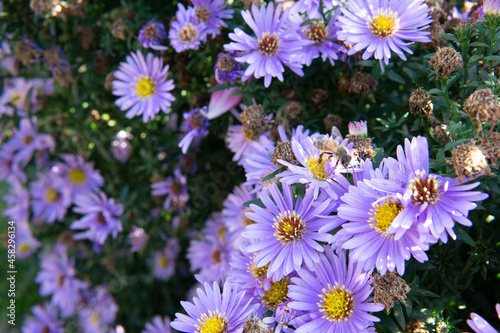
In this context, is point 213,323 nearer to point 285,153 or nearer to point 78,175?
point 285,153

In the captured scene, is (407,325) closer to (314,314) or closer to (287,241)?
(314,314)

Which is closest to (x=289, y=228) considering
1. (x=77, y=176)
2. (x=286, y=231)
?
(x=286, y=231)

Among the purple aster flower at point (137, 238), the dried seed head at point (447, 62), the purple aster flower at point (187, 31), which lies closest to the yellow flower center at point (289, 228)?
the dried seed head at point (447, 62)

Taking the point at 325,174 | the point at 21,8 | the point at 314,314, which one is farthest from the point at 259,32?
the point at 21,8

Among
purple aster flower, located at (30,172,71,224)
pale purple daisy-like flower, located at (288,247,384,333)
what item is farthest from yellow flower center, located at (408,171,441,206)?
purple aster flower, located at (30,172,71,224)

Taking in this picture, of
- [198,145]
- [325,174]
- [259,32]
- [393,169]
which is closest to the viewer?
[393,169]

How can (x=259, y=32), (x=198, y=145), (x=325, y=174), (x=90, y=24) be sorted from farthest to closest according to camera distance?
1. (x=198, y=145)
2. (x=90, y=24)
3. (x=259, y=32)
4. (x=325, y=174)
